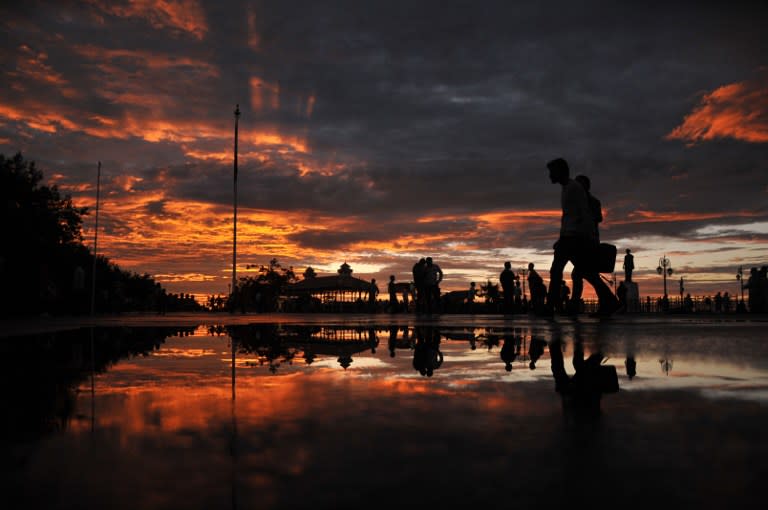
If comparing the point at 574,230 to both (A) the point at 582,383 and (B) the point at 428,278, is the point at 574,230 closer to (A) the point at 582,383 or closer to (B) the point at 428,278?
(A) the point at 582,383

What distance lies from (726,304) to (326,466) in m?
44.2

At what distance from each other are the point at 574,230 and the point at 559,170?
101 cm

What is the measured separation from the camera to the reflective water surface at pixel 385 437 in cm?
135

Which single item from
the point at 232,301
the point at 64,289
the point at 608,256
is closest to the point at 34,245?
the point at 64,289

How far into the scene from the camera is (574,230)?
9500mm

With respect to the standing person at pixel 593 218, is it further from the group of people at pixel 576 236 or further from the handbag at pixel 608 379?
the handbag at pixel 608 379

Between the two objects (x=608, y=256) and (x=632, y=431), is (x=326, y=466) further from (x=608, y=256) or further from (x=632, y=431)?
(x=608, y=256)

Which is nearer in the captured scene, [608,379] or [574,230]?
[608,379]

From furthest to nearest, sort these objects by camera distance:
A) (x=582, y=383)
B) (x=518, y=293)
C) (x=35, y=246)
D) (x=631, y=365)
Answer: (x=518, y=293)
(x=35, y=246)
(x=631, y=365)
(x=582, y=383)

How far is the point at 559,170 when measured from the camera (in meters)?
9.75

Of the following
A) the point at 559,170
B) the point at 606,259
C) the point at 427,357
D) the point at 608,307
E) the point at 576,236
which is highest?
the point at 559,170

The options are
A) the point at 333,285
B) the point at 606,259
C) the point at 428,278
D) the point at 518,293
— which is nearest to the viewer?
the point at 606,259

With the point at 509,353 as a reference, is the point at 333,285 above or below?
above

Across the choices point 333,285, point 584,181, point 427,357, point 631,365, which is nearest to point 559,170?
point 584,181
